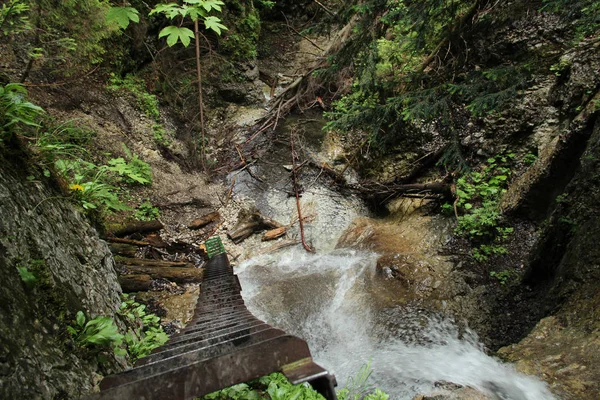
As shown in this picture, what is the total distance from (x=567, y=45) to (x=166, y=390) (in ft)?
26.6

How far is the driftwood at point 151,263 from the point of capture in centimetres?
529

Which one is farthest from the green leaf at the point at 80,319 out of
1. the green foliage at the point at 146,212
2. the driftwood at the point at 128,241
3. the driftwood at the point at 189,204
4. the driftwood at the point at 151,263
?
the driftwood at the point at 189,204

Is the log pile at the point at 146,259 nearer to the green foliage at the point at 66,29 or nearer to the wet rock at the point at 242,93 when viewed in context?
the green foliage at the point at 66,29

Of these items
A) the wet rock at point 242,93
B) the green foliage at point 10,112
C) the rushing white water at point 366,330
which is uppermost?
the wet rock at point 242,93

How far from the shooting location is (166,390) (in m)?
1.14

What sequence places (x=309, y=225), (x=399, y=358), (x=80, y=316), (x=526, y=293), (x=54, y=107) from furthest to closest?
(x=309, y=225) → (x=54, y=107) → (x=526, y=293) → (x=399, y=358) → (x=80, y=316)

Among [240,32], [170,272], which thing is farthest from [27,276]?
[240,32]

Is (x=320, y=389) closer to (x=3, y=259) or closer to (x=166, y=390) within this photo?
(x=166, y=390)

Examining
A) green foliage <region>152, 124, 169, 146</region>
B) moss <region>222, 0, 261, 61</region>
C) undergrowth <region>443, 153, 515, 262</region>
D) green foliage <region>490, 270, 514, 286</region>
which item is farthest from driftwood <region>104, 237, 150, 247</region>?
moss <region>222, 0, 261, 61</region>

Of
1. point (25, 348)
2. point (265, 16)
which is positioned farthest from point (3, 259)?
point (265, 16)

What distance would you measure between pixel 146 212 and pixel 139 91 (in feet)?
13.8

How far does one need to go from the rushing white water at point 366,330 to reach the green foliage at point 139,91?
5489mm

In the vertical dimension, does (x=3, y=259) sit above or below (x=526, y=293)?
above

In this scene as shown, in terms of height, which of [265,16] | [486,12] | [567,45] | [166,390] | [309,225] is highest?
[265,16]
